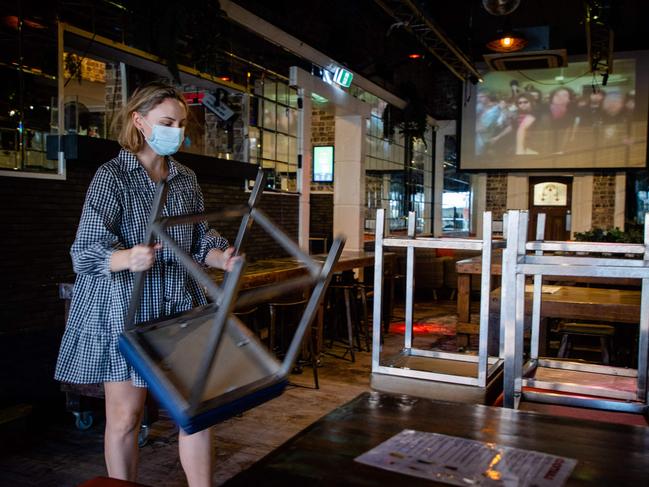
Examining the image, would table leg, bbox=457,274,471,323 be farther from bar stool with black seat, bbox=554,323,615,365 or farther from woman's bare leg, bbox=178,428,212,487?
woman's bare leg, bbox=178,428,212,487

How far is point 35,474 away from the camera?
310cm

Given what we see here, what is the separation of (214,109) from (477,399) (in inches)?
176

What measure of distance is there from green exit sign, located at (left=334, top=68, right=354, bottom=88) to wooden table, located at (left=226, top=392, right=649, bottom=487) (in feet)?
22.9

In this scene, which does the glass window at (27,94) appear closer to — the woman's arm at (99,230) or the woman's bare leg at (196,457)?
the woman's arm at (99,230)

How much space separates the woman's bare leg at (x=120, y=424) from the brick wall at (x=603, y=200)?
38.4 feet

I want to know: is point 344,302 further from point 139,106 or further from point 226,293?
point 226,293

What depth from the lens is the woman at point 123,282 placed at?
187 centimetres

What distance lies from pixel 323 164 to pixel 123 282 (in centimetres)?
860

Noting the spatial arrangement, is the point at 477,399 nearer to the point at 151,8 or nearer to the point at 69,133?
the point at 69,133

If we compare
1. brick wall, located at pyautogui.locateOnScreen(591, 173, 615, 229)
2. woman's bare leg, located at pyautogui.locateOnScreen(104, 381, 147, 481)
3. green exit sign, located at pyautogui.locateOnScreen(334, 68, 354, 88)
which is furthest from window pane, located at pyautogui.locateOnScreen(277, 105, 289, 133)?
brick wall, located at pyautogui.locateOnScreen(591, 173, 615, 229)

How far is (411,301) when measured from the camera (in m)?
3.02

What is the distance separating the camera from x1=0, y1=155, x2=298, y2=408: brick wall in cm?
377

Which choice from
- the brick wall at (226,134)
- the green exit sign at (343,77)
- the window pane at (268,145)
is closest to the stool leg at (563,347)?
the brick wall at (226,134)

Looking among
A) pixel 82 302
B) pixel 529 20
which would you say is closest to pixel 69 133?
pixel 82 302
